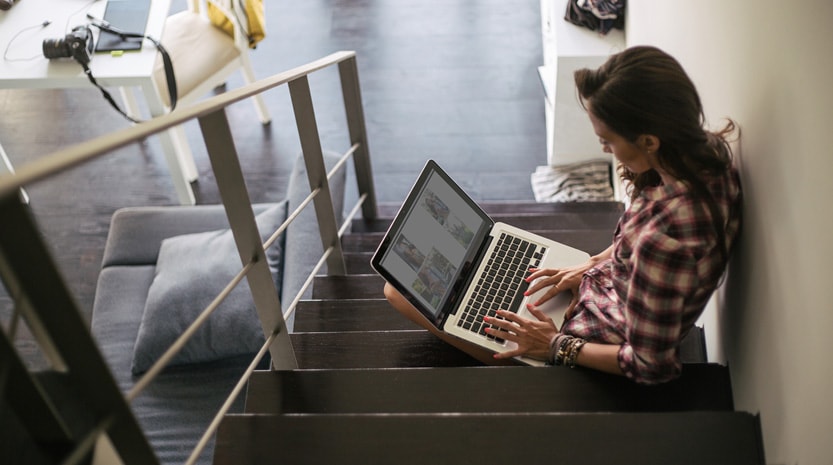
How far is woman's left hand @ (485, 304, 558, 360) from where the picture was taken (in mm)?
1534

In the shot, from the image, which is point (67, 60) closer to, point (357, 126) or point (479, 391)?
point (357, 126)

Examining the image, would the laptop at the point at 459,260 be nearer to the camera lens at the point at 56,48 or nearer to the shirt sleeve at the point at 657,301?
the shirt sleeve at the point at 657,301

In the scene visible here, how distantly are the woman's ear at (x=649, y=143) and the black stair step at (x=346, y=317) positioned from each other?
87cm

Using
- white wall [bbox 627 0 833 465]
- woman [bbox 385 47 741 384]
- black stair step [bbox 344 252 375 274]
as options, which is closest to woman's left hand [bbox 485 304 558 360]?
woman [bbox 385 47 741 384]

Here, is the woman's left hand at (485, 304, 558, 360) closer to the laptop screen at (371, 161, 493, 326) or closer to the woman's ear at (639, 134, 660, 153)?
the laptop screen at (371, 161, 493, 326)

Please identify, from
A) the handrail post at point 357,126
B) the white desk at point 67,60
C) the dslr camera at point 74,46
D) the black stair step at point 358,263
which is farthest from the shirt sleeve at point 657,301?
the dslr camera at point 74,46

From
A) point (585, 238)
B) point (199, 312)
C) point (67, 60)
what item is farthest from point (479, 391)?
point (67, 60)

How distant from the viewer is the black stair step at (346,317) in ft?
6.23

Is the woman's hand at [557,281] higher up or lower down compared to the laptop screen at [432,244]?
lower down

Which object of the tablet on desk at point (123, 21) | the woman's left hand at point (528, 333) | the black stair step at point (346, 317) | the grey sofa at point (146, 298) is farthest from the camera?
the tablet on desk at point (123, 21)

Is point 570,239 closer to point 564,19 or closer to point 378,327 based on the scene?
point 378,327

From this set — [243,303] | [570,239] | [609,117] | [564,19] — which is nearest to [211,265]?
[243,303]

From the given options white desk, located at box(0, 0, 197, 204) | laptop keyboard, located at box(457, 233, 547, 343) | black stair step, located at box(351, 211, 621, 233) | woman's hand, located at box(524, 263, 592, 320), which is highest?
white desk, located at box(0, 0, 197, 204)

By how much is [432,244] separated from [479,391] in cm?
44
